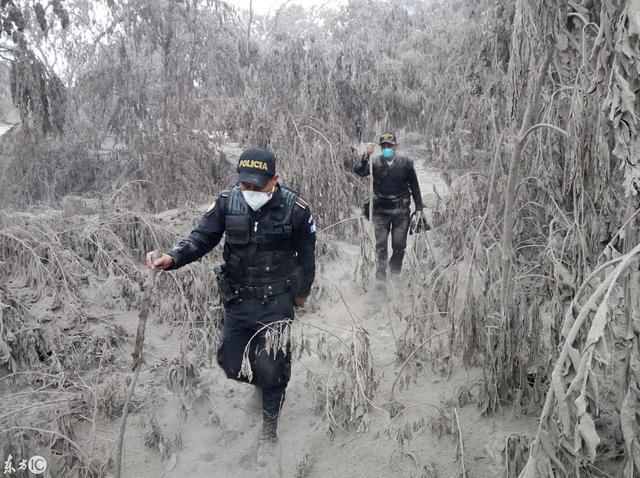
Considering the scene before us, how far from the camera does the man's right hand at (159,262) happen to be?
2807 mm

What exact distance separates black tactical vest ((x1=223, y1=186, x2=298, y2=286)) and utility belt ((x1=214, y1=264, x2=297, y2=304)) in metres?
0.02

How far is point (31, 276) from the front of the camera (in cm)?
486

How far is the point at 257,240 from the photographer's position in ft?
10.3

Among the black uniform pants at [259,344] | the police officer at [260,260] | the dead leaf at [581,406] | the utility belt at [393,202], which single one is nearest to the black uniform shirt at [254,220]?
the police officer at [260,260]

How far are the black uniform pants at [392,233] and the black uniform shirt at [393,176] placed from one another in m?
0.17

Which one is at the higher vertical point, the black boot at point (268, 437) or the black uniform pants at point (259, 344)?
the black uniform pants at point (259, 344)

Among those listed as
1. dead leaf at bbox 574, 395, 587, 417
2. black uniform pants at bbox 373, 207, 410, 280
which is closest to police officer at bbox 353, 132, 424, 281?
black uniform pants at bbox 373, 207, 410, 280

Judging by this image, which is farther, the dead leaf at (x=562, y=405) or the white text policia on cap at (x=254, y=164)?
the white text policia on cap at (x=254, y=164)

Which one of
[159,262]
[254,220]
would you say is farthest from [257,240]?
[159,262]

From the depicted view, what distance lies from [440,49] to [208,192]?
16.4 ft

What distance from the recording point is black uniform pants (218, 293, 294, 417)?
3199 millimetres

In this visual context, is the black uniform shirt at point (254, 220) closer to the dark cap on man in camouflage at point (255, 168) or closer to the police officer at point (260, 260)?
the police officer at point (260, 260)

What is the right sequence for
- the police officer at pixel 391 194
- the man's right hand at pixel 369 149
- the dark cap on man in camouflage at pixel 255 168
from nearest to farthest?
the dark cap on man in camouflage at pixel 255 168
the man's right hand at pixel 369 149
the police officer at pixel 391 194

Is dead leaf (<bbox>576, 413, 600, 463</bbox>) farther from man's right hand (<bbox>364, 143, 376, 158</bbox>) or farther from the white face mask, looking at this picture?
man's right hand (<bbox>364, 143, 376, 158</bbox>)
